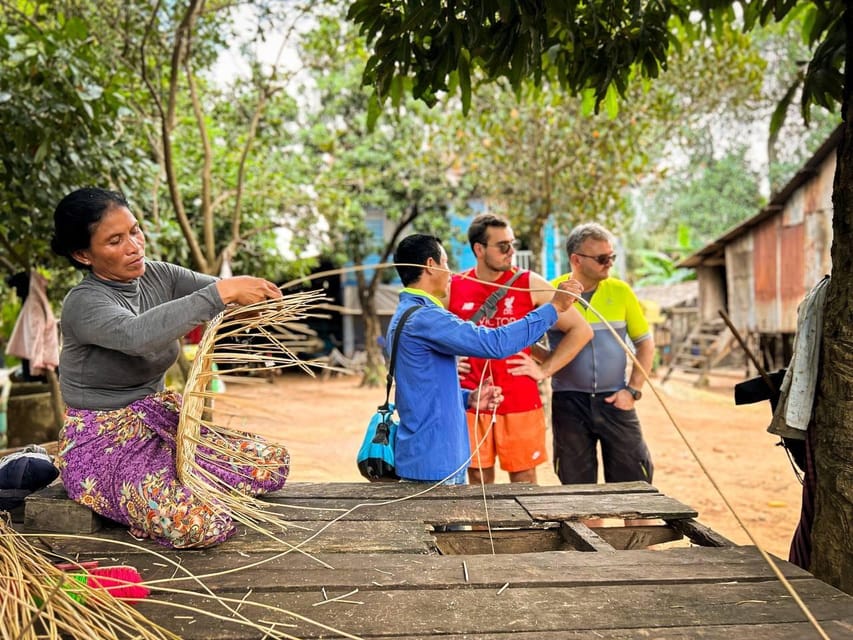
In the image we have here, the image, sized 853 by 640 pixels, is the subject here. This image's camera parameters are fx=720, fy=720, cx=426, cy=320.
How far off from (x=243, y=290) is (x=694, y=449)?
2.33 meters

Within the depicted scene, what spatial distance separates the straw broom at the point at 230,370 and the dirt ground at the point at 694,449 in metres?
0.11

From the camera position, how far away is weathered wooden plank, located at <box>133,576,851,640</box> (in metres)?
1.68

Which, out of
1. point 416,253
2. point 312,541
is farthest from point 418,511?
point 416,253

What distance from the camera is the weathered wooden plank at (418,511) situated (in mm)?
2557

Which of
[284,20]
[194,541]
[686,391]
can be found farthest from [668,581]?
[686,391]

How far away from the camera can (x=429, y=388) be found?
304 centimetres

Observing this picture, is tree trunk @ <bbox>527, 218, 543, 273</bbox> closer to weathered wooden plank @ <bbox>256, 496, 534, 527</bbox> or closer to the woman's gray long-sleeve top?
weathered wooden plank @ <bbox>256, 496, 534, 527</bbox>

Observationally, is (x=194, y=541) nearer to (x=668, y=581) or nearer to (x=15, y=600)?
(x=15, y=600)

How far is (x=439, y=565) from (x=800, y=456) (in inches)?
55.8

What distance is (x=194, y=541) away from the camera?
223 cm

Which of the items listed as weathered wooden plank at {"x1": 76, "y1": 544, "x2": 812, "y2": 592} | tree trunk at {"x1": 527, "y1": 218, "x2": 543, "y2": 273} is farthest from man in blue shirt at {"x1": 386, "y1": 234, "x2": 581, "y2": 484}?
tree trunk at {"x1": 527, "y1": 218, "x2": 543, "y2": 273}

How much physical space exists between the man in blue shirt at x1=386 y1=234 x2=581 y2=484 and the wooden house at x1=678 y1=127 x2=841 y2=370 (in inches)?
337

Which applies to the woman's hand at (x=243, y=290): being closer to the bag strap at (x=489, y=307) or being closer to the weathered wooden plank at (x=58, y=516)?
the weathered wooden plank at (x=58, y=516)

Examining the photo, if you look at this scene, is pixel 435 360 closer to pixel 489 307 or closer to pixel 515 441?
pixel 489 307
